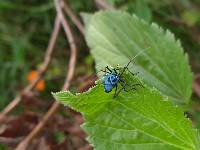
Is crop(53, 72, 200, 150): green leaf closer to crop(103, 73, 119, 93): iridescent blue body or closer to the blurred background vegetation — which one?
crop(103, 73, 119, 93): iridescent blue body

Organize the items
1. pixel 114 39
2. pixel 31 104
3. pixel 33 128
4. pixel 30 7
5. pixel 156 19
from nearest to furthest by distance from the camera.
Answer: pixel 114 39 < pixel 33 128 < pixel 31 104 < pixel 156 19 < pixel 30 7

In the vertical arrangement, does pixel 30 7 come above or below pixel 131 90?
above

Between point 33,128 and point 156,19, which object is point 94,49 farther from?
point 156,19

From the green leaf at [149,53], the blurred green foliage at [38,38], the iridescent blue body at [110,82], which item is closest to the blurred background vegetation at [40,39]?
the blurred green foliage at [38,38]

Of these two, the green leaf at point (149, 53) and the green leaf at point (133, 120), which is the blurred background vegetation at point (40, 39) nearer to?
the green leaf at point (149, 53)

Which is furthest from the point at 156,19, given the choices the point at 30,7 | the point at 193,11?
the point at 30,7

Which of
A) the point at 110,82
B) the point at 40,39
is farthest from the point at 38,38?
the point at 110,82

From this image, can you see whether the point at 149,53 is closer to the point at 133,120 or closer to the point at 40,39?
the point at 133,120
